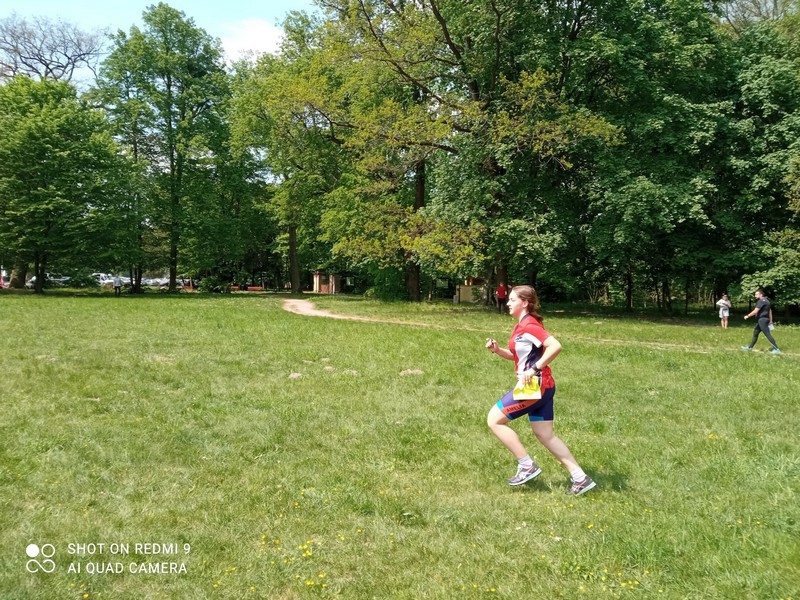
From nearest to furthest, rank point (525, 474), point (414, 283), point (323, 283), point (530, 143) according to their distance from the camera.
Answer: point (525, 474) < point (530, 143) < point (414, 283) < point (323, 283)

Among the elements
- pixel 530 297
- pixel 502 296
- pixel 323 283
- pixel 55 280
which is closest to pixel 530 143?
pixel 502 296

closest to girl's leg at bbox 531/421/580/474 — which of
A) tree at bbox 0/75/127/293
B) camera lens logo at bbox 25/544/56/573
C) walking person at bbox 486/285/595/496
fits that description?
walking person at bbox 486/285/595/496

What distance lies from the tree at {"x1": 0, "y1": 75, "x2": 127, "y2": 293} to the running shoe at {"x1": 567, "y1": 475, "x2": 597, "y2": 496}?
32.9 m

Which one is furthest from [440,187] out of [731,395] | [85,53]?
[85,53]

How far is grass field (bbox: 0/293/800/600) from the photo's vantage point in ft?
11.3

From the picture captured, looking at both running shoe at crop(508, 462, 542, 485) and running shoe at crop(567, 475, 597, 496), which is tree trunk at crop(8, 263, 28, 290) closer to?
running shoe at crop(508, 462, 542, 485)

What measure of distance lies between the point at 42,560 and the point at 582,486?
13.3ft

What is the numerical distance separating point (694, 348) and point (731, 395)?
6592mm

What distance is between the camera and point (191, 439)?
6148mm

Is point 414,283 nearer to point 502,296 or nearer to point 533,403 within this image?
point 502,296

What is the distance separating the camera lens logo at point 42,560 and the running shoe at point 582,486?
389 centimetres

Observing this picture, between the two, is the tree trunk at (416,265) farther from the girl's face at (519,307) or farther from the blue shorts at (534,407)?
the blue shorts at (534,407)

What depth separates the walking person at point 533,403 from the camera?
15.7 ft

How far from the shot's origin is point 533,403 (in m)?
4.83
